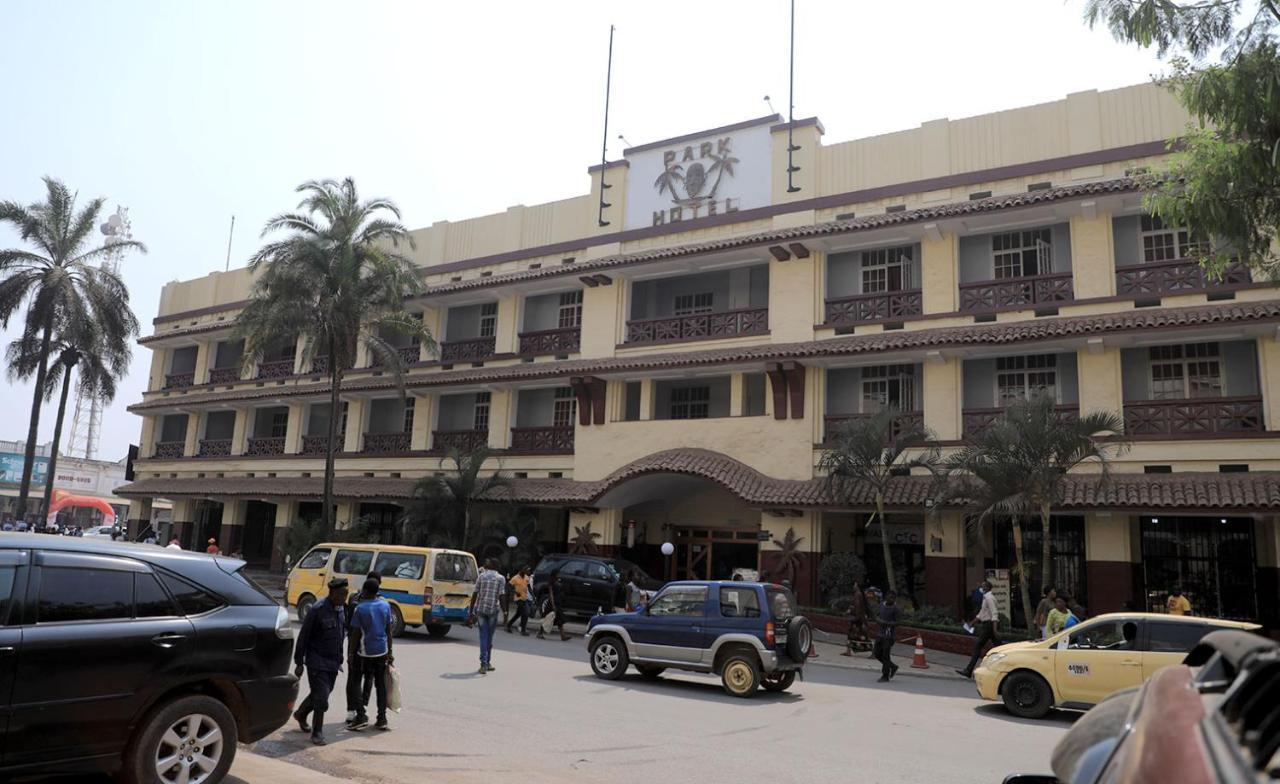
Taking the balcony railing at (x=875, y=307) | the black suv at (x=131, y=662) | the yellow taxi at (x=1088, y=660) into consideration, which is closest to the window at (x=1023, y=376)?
the balcony railing at (x=875, y=307)

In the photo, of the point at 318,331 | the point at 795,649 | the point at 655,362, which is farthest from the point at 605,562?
the point at 318,331

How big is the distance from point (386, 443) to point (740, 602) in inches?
877

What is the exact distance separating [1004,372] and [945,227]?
398 centimetres

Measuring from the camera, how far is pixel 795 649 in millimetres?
13109

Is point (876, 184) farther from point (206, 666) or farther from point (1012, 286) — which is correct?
point (206, 666)

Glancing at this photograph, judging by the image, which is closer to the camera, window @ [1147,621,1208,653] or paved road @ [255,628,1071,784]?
paved road @ [255,628,1071,784]

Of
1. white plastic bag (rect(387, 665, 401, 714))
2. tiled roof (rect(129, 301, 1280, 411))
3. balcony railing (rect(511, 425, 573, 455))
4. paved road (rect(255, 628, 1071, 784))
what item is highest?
tiled roof (rect(129, 301, 1280, 411))

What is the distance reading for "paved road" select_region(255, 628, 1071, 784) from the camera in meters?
8.25

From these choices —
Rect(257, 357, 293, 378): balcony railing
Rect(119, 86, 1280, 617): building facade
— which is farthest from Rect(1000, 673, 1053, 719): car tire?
Rect(257, 357, 293, 378): balcony railing

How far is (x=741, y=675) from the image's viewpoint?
512 inches

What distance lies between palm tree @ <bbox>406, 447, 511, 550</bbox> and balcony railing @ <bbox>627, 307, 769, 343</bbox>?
20.8 ft

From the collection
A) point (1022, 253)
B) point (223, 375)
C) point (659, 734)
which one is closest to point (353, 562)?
point (659, 734)

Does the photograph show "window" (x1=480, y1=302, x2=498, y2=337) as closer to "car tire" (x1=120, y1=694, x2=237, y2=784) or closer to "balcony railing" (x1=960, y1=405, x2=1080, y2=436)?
"balcony railing" (x1=960, y1=405, x2=1080, y2=436)

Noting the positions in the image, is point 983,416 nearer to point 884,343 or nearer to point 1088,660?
point 884,343
